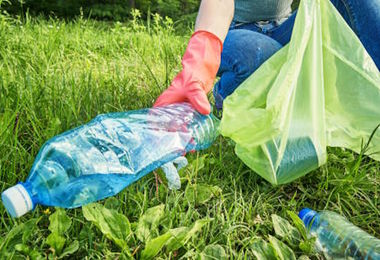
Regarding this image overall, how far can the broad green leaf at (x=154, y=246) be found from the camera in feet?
3.11

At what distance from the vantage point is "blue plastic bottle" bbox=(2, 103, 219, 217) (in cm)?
95

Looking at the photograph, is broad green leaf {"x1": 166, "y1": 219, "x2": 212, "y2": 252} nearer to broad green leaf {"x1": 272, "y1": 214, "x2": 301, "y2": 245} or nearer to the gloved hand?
broad green leaf {"x1": 272, "y1": 214, "x2": 301, "y2": 245}

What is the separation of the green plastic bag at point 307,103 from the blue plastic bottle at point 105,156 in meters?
0.17

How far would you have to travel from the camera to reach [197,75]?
1.33m

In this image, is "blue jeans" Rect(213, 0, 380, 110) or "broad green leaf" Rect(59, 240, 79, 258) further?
"blue jeans" Rect(213, 0, 380, 110)

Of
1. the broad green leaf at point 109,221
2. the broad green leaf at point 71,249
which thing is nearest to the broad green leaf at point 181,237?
the broad green leaf at point 109,221

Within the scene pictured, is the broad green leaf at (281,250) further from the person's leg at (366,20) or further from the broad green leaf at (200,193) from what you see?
the person's leg at (366,20)

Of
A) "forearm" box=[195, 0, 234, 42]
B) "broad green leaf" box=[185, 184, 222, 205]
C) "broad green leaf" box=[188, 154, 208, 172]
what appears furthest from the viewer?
"forearm" box=[195, 0, 234, 42]

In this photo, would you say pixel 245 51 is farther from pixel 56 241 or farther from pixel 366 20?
pixel 56 241

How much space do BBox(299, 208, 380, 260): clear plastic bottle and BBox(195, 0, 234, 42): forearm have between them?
27.7 inches

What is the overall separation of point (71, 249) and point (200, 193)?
427 millimetres

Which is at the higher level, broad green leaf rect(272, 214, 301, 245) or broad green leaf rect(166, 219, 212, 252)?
broad green leaf rect(166, 219, 212, 252)

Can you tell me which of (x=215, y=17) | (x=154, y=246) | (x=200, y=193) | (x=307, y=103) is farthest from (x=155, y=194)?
(x=215, y=17)

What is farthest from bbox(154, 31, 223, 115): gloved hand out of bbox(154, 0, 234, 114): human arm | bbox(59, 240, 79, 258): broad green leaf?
bbox(59, 240, 79, 258): broad green leaf
